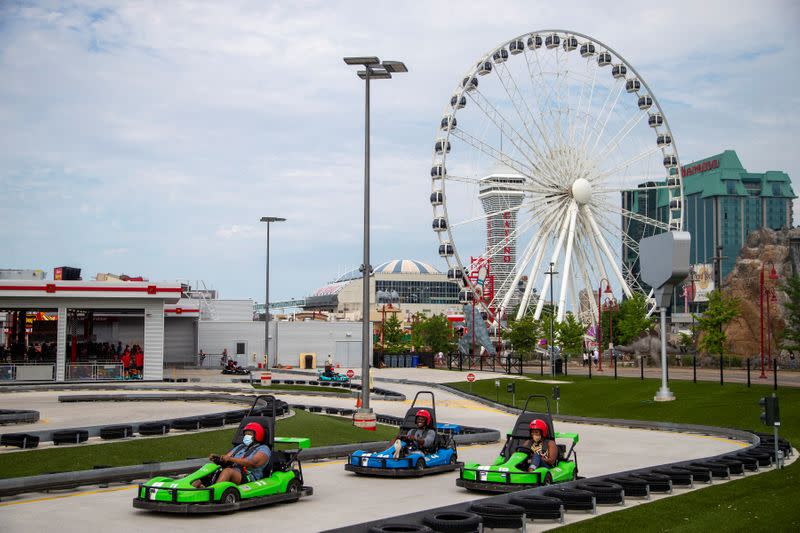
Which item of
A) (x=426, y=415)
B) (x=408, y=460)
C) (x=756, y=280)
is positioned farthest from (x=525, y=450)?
(x=756, y=280)

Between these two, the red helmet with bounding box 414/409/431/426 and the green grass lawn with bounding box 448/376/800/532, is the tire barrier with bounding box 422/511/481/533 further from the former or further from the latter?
the red helmet with bounding box 414/409/431/426

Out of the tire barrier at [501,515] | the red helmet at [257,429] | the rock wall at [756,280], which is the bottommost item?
the tire barrier at [501,515]

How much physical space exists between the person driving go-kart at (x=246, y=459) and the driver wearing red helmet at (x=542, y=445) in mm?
5227

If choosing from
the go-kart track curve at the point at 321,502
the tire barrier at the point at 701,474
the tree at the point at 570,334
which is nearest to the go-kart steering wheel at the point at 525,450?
the go-kart track curve at the point at 321,502

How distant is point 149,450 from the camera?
21.6 meters

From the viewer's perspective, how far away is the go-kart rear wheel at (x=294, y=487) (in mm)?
16125

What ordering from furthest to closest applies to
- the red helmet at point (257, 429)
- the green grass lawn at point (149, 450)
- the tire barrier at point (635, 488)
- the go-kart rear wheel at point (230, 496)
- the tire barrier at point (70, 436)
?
the tire barrier at point (70, 436) → the green grass lawn at point (149, 450) → the tire barrier at point (635, 488) → the red helmet at point (257, 429) → the go-kart rear wheel at point (230, 496)

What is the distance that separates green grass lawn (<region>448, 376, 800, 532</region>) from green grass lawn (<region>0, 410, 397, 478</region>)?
1077cm

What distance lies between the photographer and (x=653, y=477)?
17391 millimetres

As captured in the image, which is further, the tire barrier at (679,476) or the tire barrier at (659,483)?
the tire barrier at (679,476)

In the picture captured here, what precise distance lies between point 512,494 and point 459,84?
56980 millimetres

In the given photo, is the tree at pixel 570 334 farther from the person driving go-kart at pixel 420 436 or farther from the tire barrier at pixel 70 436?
the tire barrier at pixel 70 436

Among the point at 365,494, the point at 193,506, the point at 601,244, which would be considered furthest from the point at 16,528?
the point at 601,244

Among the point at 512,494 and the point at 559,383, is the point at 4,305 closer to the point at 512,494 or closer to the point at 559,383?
the point at 559,383
